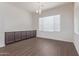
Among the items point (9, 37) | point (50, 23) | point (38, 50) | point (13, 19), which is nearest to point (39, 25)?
point (50, 23)

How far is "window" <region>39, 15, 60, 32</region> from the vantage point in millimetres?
5633

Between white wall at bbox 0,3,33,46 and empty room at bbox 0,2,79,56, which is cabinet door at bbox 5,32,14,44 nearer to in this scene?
empty room at bbox 0,2,79,56

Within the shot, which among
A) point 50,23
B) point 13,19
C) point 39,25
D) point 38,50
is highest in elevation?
point 13,19

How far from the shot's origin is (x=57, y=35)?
18.5ft

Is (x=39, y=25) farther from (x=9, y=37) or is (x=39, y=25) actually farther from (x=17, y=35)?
(x=9, y=37)

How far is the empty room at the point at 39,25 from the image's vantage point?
390 cm

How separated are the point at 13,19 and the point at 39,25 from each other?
7.74ft

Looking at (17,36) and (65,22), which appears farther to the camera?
(65,22)

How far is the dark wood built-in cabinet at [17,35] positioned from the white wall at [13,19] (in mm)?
206

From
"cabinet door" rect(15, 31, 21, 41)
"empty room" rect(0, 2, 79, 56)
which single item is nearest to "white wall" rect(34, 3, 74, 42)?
"empty room" rect(0, 2, 79, 56)

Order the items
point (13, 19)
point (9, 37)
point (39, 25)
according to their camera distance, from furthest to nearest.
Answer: point (39, 25)
point (13, 19)
point (9, 37)

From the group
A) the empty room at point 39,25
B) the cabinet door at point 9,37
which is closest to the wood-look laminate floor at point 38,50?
the empty room at point 39,25

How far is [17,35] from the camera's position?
4.93 m

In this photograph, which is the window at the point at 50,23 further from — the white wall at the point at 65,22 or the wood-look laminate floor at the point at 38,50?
the wood-look laminate floor at the point at 38,50
